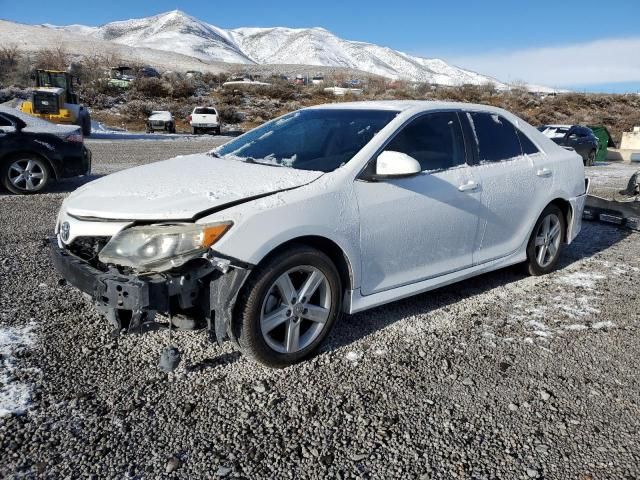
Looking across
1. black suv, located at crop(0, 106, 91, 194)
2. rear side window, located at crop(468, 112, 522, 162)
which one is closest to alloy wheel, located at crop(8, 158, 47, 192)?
black suv, located at crop(0, 106, 91, 194)

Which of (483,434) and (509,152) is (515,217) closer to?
(509,152)

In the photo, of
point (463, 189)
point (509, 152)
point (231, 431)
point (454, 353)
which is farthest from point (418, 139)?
point (231, 431)

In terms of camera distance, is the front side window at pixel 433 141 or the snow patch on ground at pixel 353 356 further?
the front side window at pixel 433 141

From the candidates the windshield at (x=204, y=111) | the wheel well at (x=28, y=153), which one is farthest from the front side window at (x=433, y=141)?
the windshield at (x=204, y=111)

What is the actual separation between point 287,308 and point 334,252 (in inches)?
18.4

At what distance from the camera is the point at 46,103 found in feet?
63.6

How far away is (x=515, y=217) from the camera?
4.49m

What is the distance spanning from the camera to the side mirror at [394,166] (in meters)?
3.35

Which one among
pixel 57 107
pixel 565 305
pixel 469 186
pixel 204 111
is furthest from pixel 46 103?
pixel 565 305

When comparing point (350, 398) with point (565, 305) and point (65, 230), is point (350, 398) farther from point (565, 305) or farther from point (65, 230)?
point (565, 305)

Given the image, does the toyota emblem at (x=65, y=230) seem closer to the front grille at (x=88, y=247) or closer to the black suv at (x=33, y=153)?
the front grille at (x=88, y=247)

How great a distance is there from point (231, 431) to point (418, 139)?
2.36 metres

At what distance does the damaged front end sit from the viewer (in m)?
2.65

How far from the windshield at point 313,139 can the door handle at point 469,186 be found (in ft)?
2.39
